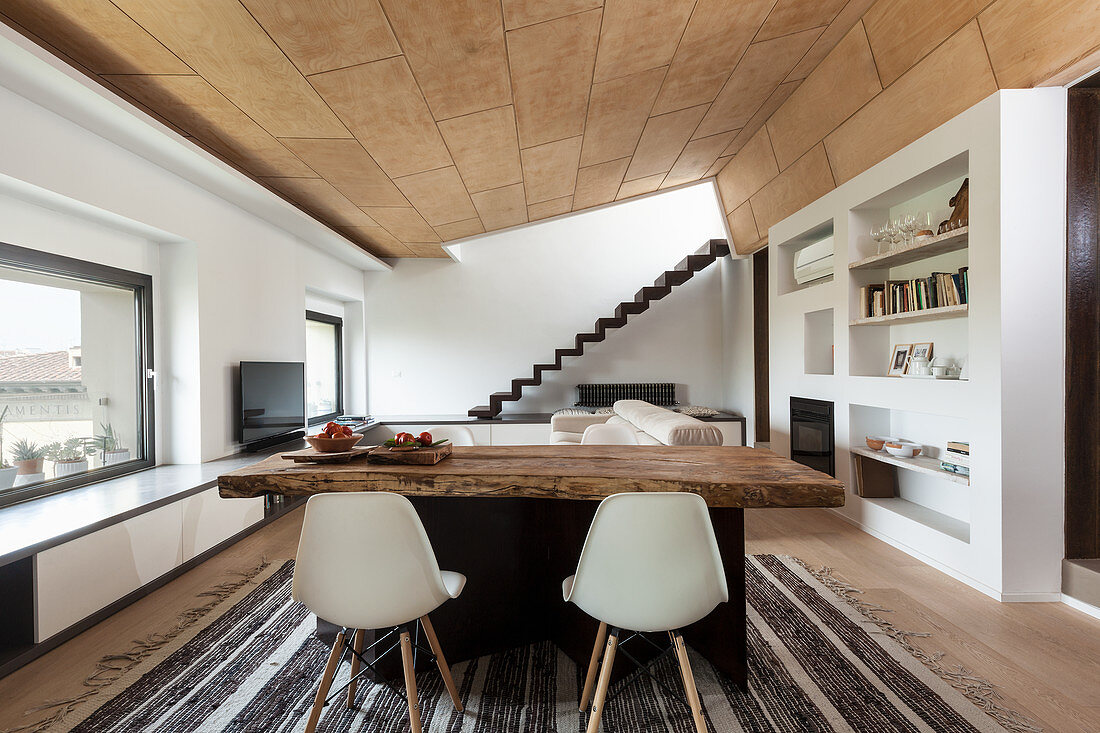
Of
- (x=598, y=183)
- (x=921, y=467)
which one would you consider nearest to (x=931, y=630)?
(x=921, y=467)

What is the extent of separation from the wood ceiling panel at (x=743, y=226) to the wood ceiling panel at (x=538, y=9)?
3.68 meters

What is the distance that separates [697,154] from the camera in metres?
5.36

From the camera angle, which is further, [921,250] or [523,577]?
[921,250]

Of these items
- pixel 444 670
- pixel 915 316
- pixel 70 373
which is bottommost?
pixel 444 670

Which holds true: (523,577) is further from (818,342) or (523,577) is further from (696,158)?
(696,158)

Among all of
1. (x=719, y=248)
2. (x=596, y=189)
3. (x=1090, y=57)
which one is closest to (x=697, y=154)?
(x=596, y=189)

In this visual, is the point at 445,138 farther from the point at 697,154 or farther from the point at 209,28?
the point at 697,154

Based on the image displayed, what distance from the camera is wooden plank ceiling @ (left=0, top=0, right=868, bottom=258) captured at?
2.47 m

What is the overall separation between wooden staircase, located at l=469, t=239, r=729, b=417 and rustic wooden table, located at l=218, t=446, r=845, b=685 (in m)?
4.79

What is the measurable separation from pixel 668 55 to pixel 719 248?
3.88 metres

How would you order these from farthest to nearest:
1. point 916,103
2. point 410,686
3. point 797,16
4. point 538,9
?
1. point 916,103
2. point 797,16
3. point 538,9
4. point 410,686

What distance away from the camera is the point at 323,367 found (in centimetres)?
719

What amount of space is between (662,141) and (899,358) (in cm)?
254

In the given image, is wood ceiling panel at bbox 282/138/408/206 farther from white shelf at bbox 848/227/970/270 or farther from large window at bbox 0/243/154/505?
white shelf at bbox 848/227/970/270
